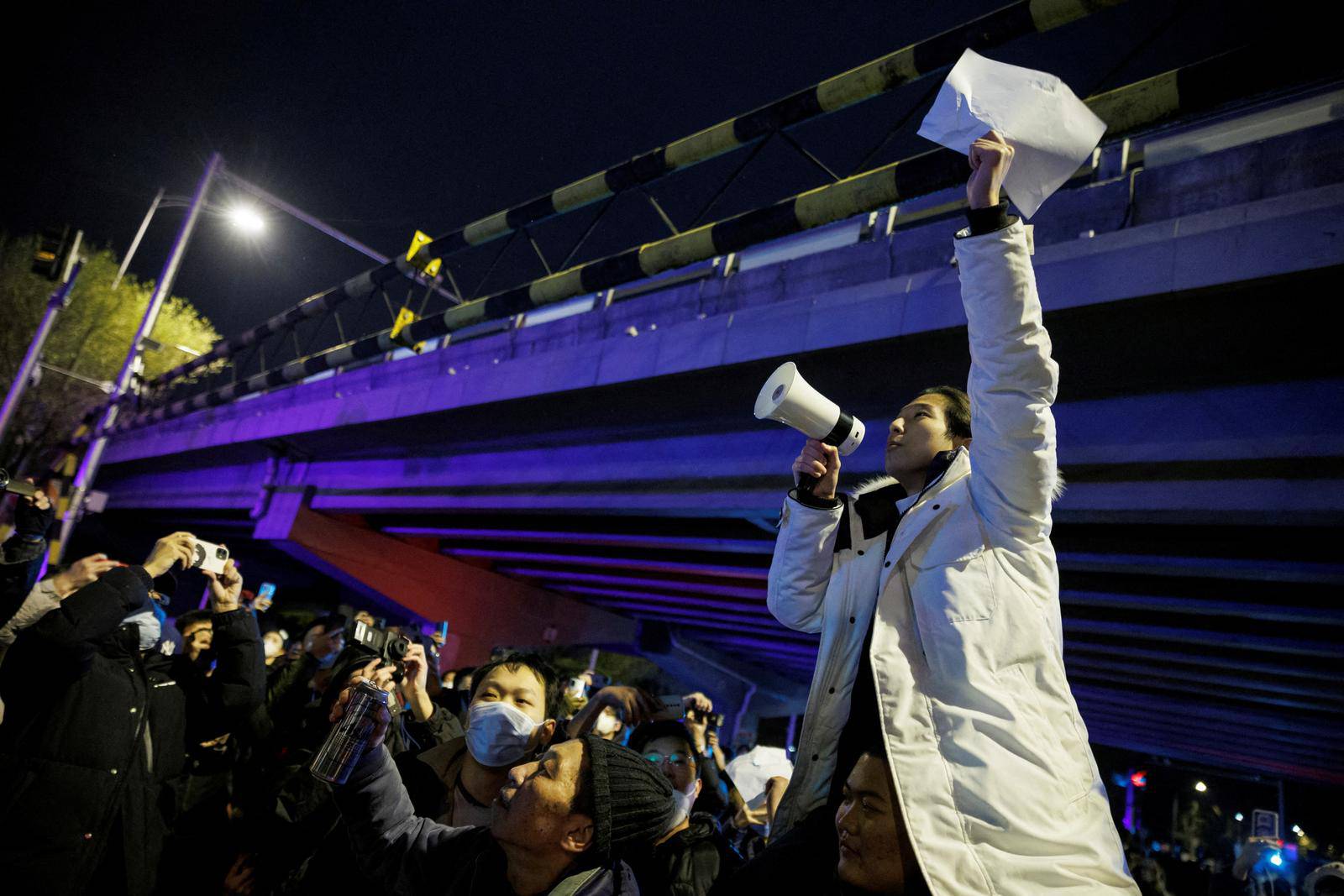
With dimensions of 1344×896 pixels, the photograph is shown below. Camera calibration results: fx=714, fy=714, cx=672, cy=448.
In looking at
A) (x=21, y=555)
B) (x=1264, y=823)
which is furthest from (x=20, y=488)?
(x=1264, y=823)

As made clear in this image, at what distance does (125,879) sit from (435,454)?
7432 millimetres

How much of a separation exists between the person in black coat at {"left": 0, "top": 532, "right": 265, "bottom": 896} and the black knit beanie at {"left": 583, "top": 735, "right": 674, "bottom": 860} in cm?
226

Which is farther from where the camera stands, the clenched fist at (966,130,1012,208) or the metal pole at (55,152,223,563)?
the metal pole at (55,152,223,563)

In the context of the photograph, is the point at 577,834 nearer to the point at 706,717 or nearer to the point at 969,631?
the point at 969,631

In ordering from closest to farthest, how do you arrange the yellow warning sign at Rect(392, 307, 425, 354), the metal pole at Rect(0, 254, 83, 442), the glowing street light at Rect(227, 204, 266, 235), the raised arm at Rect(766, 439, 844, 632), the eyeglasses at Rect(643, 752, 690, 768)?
the raised arm at Rect(766, 439, 844, 632) < the eyeglasses at Rect(643, 752, 690, 768) < the yellow warning sign at Rect(392, 307, 425, 354) < the metal pole at Rect(0, 254, 83, 442) < the glowing street light at Rect(227, 204, 266, 235)

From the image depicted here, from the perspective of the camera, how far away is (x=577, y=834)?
2113 millimetres

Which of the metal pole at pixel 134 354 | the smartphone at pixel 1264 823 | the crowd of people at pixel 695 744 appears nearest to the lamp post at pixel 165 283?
the metal pole at pixel 134 354

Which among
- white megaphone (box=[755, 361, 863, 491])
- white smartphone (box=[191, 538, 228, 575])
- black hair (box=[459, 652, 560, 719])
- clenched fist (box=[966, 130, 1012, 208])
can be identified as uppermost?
clenched fist (box=[966, 130, 1012, 208])

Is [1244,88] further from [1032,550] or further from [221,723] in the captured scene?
[221,723]

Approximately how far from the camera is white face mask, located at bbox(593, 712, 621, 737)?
14.2 feet

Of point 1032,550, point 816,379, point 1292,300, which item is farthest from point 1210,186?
point 1032,550

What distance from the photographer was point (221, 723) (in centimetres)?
385

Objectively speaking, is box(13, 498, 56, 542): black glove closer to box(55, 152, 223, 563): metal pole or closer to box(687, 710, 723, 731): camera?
box(687, 710, 723, 731): camera

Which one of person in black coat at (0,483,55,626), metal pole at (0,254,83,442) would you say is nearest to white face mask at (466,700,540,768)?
person in black coat at (0,483,55,626)
